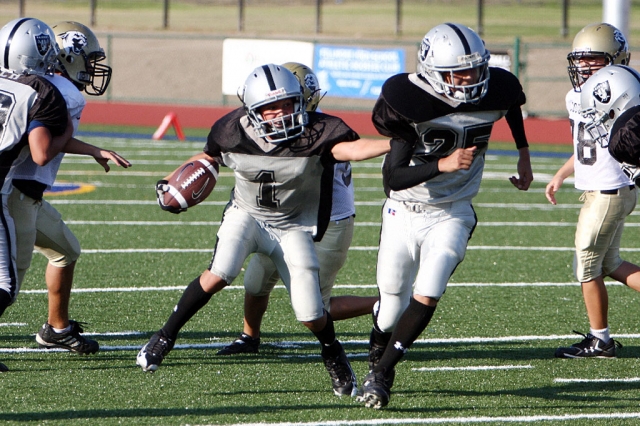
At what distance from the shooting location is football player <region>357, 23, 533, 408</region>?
4043 mm

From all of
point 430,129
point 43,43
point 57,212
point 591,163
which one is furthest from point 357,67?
point 430,129

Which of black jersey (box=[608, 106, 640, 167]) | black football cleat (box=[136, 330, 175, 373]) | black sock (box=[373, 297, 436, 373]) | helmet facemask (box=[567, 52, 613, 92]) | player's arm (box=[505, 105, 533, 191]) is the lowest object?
black football cleat (box=[136, 330, 175, 373])

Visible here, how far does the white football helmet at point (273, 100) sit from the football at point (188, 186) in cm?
35

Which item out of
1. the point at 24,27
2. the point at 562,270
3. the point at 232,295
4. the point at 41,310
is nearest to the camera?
the point at 24,27

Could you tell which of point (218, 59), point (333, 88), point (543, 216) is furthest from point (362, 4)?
point (543, 216)

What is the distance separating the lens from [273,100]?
164 inches

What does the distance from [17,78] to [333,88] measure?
43.7 feet

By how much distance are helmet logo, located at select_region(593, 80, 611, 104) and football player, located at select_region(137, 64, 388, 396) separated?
3.91ft

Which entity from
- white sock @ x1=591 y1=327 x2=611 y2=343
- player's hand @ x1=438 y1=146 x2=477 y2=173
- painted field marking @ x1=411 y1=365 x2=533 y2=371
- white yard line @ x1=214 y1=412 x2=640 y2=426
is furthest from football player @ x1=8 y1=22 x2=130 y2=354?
white sock @ x1=591 y1=327 x2=611 y2=343

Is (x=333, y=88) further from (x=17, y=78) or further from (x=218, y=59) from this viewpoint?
(x=17, y=78)

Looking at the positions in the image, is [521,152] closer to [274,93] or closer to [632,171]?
[632,171]

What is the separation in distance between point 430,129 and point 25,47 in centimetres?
191

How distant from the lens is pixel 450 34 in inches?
162

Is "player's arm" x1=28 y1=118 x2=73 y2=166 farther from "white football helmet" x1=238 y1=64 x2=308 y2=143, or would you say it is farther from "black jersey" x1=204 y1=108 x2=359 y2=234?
"white football helmet" x1=238 y1=64 x2=308 y2=143
